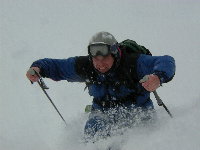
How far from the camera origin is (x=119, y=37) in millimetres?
15742

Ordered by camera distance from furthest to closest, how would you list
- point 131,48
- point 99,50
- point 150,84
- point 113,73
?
point 131,48 → point 113,73 → point 99,50 → point 150,84

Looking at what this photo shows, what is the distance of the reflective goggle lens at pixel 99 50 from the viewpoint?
5.41m

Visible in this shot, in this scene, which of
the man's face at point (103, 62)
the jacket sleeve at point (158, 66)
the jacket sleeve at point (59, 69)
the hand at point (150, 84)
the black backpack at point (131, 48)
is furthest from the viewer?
the jacket sleeve at point (59, 69)

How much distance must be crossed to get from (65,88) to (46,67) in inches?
195

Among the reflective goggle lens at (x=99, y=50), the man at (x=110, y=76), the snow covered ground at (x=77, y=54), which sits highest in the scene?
the reflective goggle lens at (x=99, y=50)

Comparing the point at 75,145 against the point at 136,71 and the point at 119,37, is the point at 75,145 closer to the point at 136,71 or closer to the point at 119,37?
the point at 136,71

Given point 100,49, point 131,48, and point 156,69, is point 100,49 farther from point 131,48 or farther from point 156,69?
point 156,69

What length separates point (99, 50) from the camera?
542 cm

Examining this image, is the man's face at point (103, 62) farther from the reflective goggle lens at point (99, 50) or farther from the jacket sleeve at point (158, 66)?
the jacket sleeve at point (158, 66)

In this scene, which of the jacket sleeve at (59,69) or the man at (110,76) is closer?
the man at (110,76)

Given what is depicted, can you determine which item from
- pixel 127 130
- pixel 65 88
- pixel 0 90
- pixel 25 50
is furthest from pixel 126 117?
pixel 25 50

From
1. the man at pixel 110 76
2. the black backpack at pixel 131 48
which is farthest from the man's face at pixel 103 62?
the black backpack at pixel 131 48

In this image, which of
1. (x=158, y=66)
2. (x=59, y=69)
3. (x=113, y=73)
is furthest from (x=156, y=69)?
(x=59, y=69)

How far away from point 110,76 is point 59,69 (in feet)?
2.62
